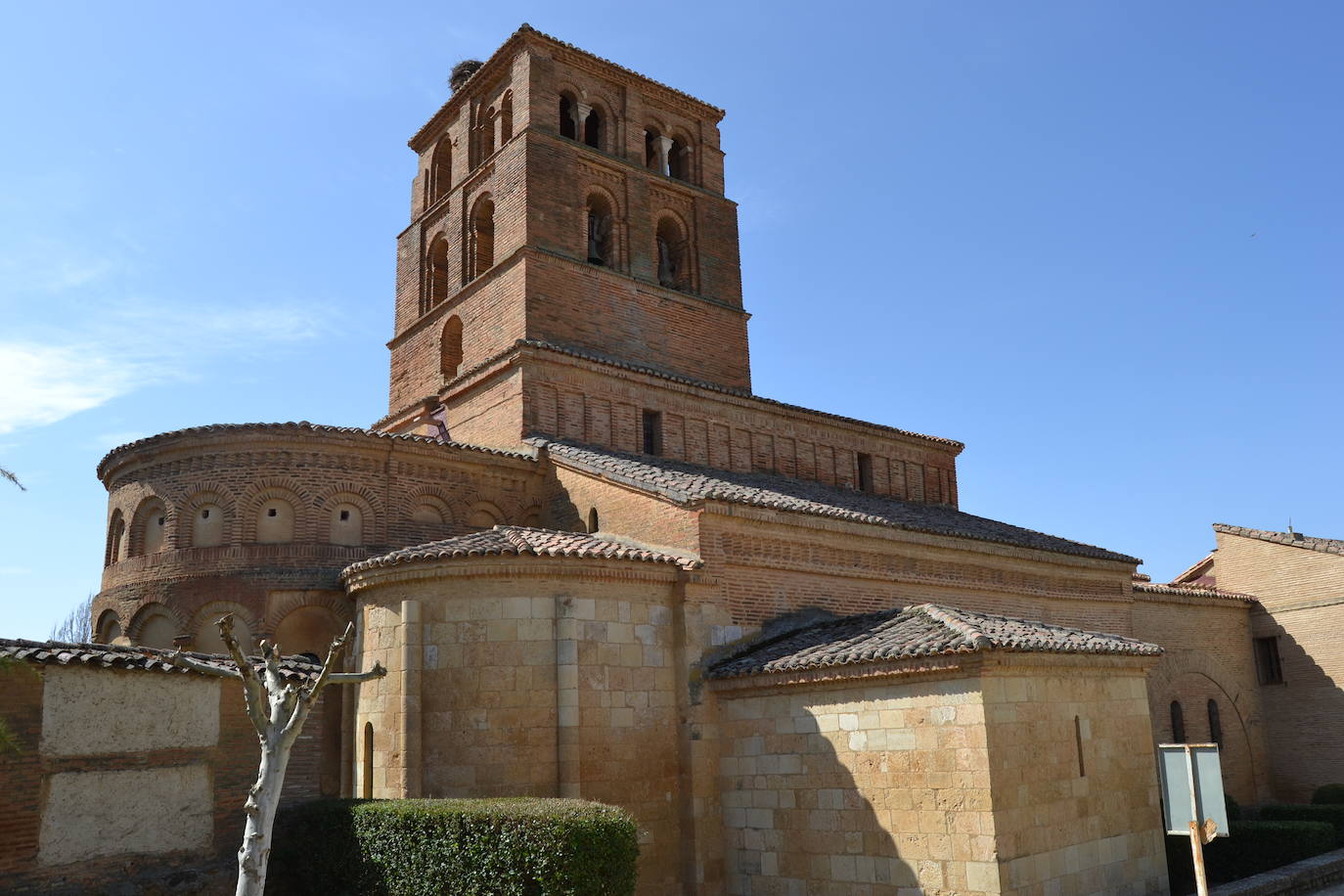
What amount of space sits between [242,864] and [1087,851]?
8.84 m

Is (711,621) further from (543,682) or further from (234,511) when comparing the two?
(234,511)

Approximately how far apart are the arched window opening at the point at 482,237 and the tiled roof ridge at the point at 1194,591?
50.2 ft

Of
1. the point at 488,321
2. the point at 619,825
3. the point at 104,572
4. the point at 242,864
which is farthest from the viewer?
the point at 488,321

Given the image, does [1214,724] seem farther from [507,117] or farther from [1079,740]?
[507,117]

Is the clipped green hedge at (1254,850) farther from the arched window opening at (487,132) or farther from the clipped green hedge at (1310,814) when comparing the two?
the arched window opening at (487,132)

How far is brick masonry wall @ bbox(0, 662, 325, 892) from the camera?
960 centimetres

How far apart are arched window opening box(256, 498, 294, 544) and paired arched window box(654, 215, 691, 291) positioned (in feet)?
33.8

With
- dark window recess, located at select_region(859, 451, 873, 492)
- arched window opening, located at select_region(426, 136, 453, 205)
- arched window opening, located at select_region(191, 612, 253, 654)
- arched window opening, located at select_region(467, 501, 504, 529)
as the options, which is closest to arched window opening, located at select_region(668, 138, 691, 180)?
arched window opening, located at select_region(426, 136, 453, 205)

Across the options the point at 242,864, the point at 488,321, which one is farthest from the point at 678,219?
the point at 242,864

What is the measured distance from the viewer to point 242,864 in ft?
26.8

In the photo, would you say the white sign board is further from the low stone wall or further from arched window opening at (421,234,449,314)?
arched window opening at (421,234,449,314)

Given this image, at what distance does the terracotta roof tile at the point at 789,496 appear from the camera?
48.7 ft

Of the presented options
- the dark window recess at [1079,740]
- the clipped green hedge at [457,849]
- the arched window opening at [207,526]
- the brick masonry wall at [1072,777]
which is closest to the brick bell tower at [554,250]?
Answer: the arched window opening at [207,526]

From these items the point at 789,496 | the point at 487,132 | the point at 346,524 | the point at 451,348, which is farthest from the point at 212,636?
the point at 487,132
